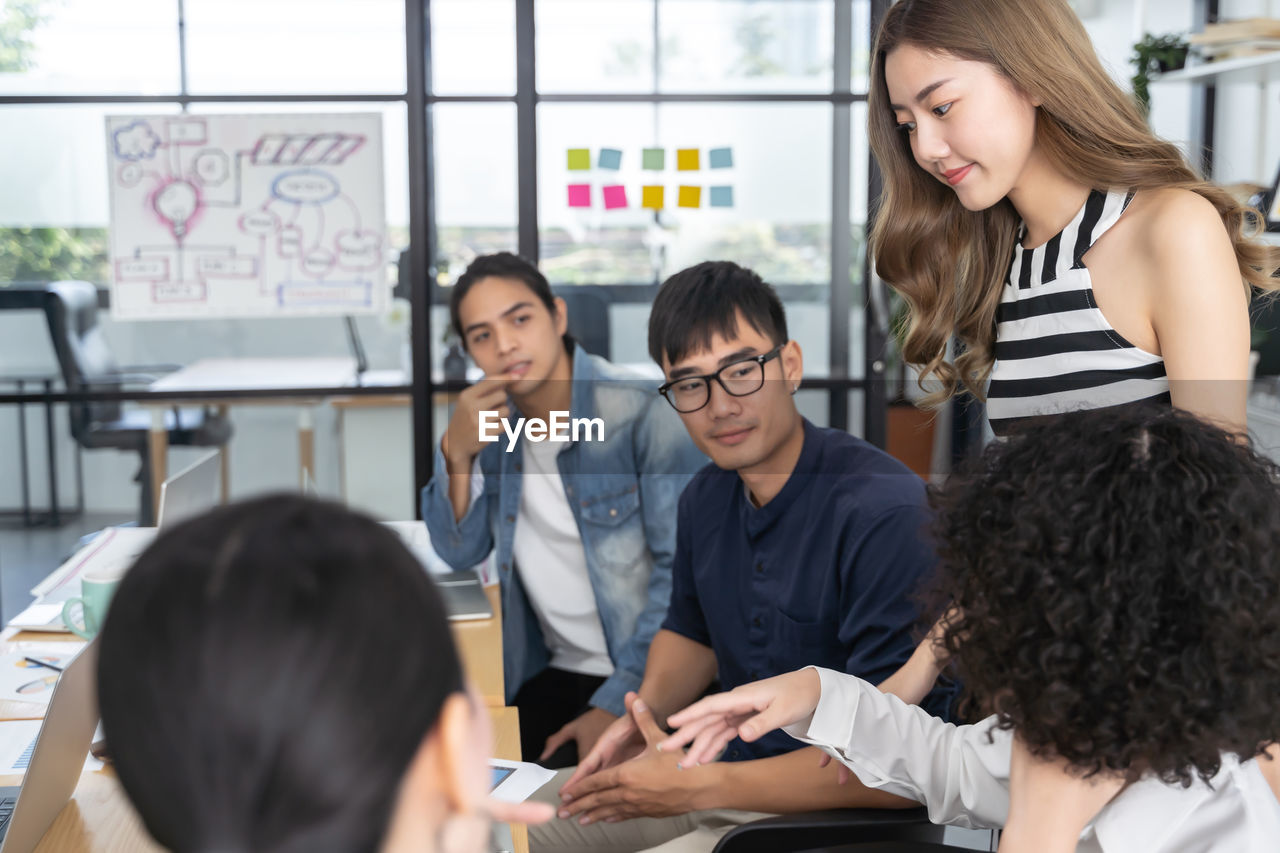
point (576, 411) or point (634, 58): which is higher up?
point (634, 58)

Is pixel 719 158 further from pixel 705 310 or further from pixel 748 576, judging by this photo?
pixel 748 576

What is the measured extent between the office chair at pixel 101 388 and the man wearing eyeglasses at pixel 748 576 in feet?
6.04


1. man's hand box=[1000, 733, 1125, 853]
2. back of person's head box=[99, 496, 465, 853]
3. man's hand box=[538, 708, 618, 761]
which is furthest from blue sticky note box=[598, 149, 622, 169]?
back of person's head box=[99, 496, 465, 853]

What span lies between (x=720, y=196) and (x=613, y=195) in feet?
0.96

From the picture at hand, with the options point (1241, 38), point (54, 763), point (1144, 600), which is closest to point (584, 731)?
point (54, 763)

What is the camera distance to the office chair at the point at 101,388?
118 inches

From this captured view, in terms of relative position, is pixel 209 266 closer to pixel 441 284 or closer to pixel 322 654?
pixel 441 284

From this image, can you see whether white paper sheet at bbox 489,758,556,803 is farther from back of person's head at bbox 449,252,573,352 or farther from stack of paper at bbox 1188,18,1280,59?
stack of paper at bbox 1188,18,1280,59

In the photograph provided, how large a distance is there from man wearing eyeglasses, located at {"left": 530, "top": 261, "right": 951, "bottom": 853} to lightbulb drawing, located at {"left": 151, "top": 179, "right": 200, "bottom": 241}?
1.83 m

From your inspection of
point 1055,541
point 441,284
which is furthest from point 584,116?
point 1055,541

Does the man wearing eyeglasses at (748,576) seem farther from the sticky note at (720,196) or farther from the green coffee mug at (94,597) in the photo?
the sticky note at (720,196)

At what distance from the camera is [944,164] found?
129 cm

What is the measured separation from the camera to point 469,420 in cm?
207

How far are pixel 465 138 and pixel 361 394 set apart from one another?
76 cm
